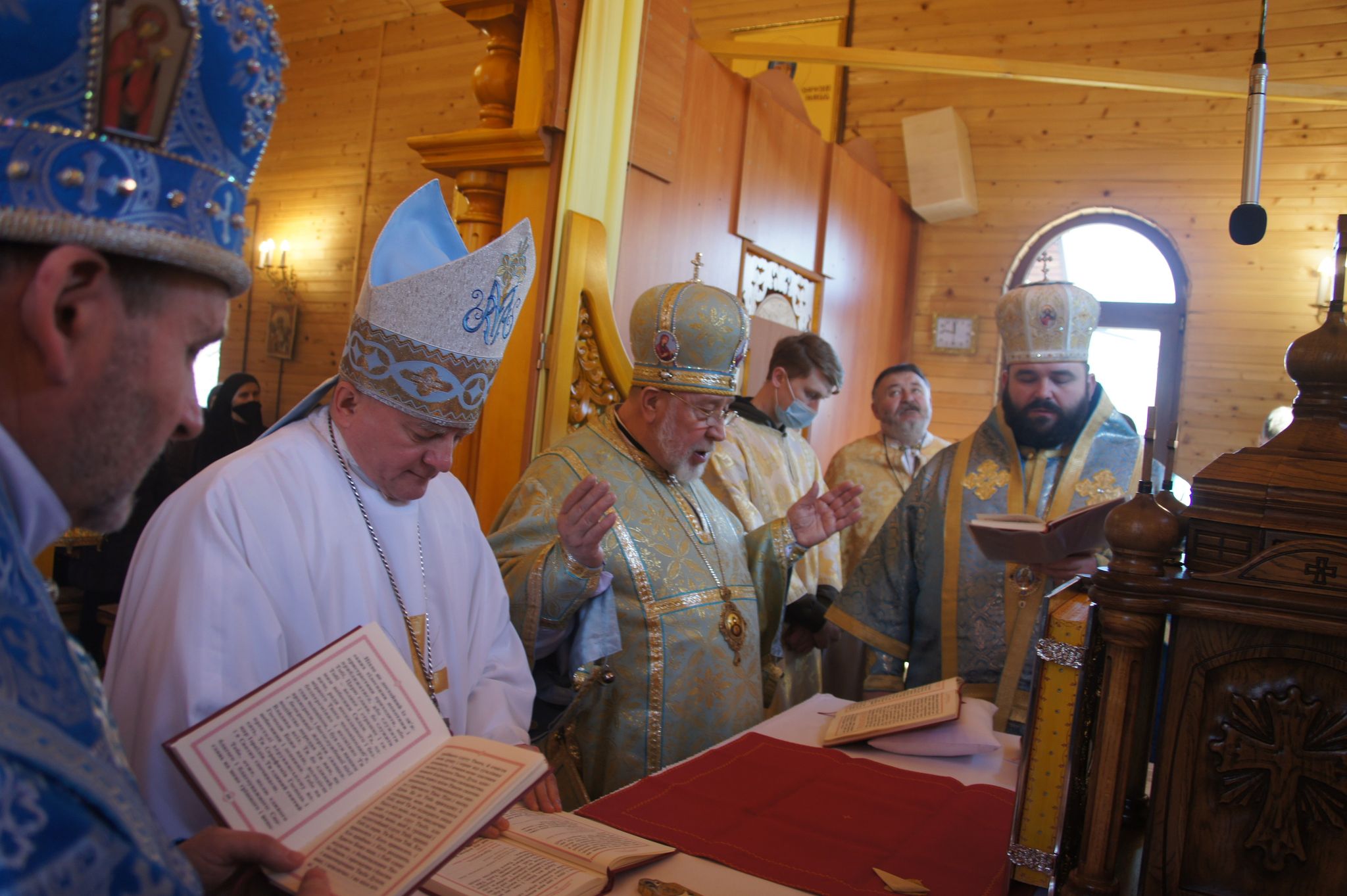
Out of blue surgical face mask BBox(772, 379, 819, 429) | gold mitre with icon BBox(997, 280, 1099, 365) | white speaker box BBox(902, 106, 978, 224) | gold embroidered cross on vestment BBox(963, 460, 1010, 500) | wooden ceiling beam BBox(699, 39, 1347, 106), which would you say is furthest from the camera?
white speaker box BBox(902, 106, 978, 224)

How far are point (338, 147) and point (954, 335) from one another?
21.9 feet

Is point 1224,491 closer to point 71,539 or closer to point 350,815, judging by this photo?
point 350,815

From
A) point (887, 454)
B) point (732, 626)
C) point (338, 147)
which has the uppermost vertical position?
point (338, 147)

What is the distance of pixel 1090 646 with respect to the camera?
52.3 inches

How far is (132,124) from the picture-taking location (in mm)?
754

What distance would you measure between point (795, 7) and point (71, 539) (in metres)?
7.09

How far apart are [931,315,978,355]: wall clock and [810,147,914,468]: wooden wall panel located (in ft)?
0.88

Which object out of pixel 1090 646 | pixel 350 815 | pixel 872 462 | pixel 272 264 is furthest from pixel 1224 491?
pixel 272 264

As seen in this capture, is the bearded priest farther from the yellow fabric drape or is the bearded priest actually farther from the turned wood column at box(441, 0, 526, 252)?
the turned wood column at box(441, 0, 526, 252)

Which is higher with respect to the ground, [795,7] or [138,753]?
[795,7]

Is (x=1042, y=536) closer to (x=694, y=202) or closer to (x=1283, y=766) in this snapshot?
(x=1283, y=766)

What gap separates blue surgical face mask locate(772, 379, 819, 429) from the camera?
15.3 feet

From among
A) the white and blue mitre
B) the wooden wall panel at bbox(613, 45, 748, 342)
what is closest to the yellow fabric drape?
the wooden wall panel at bbox(613, 45, 748, 342)

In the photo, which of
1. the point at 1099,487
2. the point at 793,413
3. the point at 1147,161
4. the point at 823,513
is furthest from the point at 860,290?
the point at 823,513
